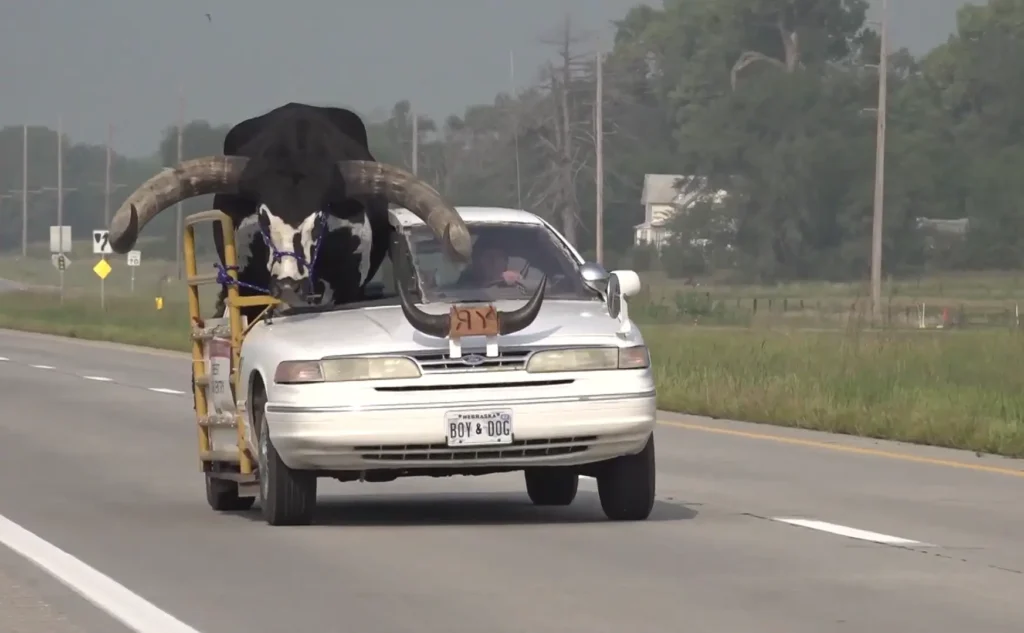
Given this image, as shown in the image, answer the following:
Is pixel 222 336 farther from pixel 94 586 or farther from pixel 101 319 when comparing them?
pixel 101 319

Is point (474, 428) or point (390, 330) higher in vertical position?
point (390, 330)

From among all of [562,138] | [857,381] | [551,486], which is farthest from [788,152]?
[551,486]

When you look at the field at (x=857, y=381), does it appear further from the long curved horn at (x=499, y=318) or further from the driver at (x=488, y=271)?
the long curved horn at (x=499, y=318)

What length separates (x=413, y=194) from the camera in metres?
13.9

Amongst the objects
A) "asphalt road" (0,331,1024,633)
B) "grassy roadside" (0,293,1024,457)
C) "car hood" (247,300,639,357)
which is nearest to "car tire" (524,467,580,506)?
"asphalt road" (0,331,1024,633)

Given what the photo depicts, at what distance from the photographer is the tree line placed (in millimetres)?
114812

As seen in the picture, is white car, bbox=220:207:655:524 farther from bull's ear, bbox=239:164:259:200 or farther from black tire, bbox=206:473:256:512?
black tire, bbox=206:473:256:512

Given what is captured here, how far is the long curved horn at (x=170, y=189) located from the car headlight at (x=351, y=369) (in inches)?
52.8

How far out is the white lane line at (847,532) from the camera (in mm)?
12698

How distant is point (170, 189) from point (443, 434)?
223 cm

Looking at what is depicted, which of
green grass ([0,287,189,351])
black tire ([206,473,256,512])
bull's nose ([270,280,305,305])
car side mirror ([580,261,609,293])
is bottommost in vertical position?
green grass ([0,287,189,351])

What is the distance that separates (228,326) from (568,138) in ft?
291

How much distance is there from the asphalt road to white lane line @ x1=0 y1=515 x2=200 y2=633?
0.02 metres

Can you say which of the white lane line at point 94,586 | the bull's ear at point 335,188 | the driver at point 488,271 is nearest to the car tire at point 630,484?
the driver at point 488,271
